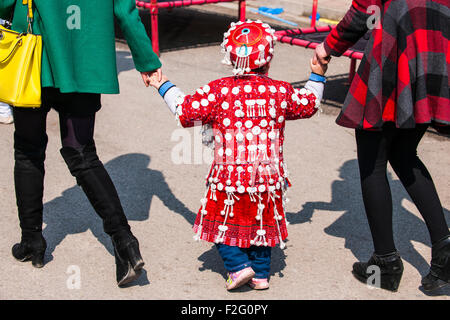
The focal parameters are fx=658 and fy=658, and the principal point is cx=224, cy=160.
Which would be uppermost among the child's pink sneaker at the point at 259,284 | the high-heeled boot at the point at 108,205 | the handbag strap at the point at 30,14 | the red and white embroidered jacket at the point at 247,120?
the handbag strap at the point at 30,14

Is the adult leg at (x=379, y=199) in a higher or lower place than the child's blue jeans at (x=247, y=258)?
higher

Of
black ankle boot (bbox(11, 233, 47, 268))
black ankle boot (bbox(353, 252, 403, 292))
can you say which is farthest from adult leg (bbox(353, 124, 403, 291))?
black ankle boot (bbox(11, 233, 47, 268))

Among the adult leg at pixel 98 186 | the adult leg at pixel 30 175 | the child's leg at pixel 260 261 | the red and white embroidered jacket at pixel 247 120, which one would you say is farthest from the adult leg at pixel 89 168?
the child's leg at pixel 260 261

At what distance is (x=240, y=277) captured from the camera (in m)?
2.91

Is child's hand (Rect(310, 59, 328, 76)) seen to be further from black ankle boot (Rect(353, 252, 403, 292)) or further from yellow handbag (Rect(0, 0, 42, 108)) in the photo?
yellow handbag (Rect(0, 0, 42, 108))

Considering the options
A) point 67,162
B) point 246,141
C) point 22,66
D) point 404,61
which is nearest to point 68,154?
point 67,162

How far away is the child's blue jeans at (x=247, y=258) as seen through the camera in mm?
2953

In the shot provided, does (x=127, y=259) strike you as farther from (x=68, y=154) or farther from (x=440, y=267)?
(x=440, y=267)

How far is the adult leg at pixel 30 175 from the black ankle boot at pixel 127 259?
440 millimetres

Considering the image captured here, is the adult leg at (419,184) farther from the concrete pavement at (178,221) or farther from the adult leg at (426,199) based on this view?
the concrete pavement at (178,221)

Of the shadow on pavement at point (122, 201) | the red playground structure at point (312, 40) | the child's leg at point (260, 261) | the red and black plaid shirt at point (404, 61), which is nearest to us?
the red and black plaid shirt at point (404, 61)
